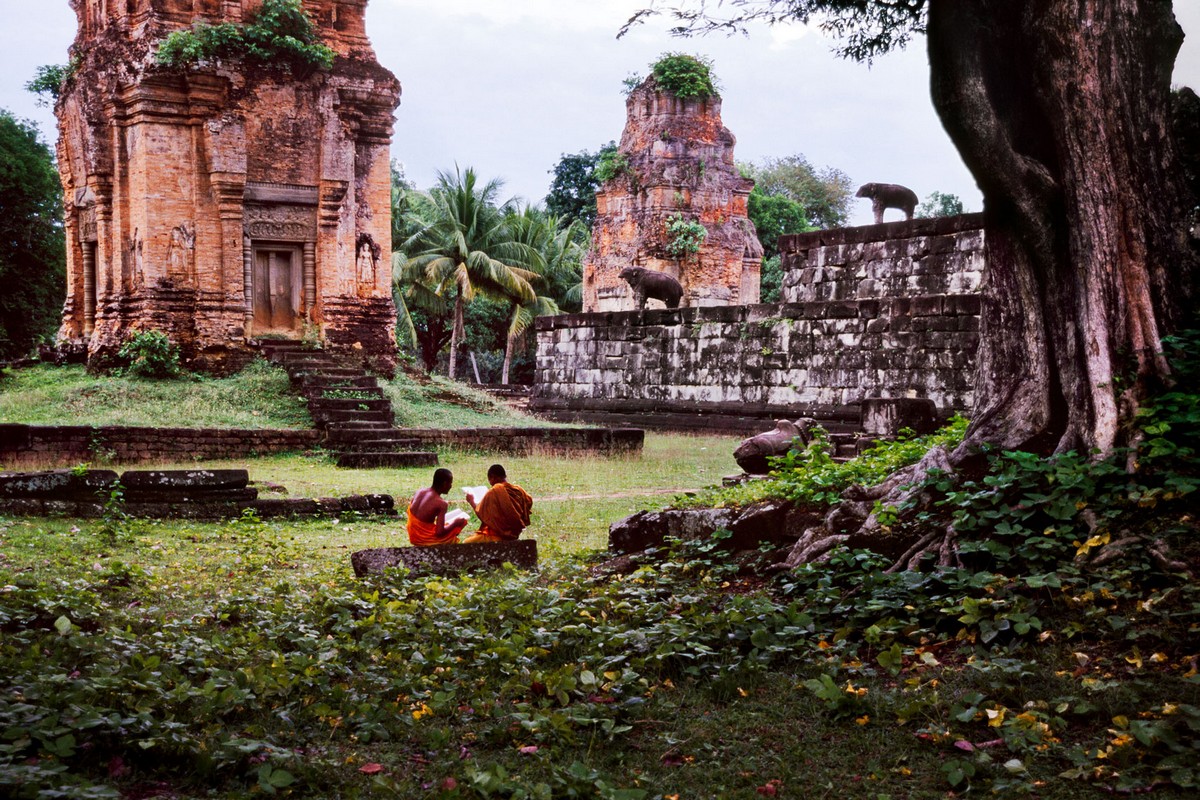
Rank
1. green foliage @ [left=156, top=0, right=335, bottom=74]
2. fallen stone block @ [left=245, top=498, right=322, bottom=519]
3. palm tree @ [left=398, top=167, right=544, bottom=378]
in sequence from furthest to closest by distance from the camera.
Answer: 1. palm tree @ [left=398, top=167, right=544, bottom=378]
2. green foliage @ [left=156, top=0, right=335, bottom=74]
3. fallen stone block @ [left=245, top=498, right=322, bottom=519]

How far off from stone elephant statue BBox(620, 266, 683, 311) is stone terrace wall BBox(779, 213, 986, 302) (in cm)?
478

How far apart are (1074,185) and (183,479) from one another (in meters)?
7.67

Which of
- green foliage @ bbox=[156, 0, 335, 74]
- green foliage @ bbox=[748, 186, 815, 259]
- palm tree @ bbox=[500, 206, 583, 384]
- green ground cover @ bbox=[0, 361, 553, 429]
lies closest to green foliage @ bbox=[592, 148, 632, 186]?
palm tree @ bbox=[500, 206, 583, 384]

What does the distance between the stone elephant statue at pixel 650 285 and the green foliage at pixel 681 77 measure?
7432 millimetres

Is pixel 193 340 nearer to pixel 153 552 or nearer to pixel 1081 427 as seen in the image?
pixel 153 552

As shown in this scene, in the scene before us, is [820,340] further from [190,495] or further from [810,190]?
[810,190]

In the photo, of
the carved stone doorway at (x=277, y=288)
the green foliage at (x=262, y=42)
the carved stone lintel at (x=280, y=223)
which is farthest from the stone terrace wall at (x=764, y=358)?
the green foliage at (x=262, y=42)

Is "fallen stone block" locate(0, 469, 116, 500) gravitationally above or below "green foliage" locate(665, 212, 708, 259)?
below

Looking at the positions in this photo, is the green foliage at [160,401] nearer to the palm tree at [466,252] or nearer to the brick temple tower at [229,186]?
the brick temple tower at [229,186]

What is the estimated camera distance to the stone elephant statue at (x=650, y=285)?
23266 mm

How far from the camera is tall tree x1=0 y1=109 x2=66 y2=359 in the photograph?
29469mm

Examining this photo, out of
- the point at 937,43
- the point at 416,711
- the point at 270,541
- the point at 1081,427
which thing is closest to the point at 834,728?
the point at 416,711

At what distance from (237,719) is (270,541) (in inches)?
180

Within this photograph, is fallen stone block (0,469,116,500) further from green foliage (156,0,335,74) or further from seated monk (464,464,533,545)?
green foliage (156,0,335,74)
